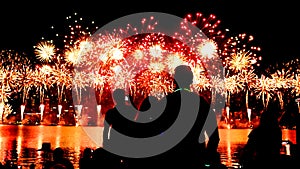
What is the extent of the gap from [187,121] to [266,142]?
2.73 metres

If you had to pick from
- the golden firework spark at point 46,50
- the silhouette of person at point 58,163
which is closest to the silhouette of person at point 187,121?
the silhouette of person at point 58,163

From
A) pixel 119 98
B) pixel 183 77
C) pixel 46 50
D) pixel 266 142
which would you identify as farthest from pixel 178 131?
pixel 46 50

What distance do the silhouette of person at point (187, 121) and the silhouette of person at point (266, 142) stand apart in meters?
2.20

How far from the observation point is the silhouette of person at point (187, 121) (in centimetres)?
638

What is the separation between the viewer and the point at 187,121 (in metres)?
6.38

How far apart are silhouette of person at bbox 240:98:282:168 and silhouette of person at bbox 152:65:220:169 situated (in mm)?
2204

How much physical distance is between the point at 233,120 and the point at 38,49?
56.8 ft

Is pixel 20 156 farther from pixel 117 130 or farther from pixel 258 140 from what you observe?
pixel 258 140

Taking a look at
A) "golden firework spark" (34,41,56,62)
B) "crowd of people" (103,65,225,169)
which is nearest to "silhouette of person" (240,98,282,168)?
"crowd of people" (103,65,225,169)

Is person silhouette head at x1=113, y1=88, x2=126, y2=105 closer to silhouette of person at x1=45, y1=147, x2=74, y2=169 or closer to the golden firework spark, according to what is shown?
silhouette of person at x1=45, y1=147, x2=74, y2=169

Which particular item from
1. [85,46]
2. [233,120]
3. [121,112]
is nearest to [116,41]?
[85,46]

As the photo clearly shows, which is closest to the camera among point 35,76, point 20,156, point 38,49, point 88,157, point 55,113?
point 88,157

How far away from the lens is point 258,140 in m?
8.59

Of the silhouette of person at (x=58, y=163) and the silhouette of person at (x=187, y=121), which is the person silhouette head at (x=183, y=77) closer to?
the silhouette of person at (x=187, y=121)
